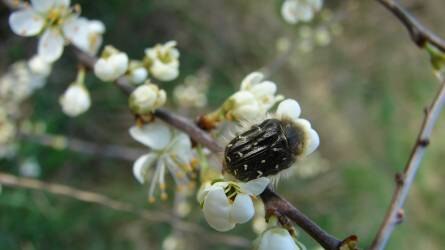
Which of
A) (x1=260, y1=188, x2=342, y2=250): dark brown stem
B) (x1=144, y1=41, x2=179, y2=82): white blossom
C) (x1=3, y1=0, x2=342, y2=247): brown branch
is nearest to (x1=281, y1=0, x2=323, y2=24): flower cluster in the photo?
(x1=144, y1=41, x2=179, y2=82): white blossom

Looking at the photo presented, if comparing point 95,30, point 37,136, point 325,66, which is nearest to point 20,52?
point 37,136

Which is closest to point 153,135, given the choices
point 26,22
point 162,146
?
point 162,146

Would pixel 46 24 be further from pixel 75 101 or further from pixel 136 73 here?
pixel 136 73

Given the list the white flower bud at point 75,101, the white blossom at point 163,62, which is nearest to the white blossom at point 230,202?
the white blossom at point 163,62

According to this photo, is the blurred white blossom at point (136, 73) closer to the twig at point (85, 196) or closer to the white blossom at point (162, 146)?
the white blossom at point (162, 146)

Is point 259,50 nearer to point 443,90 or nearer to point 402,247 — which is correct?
point 402,247

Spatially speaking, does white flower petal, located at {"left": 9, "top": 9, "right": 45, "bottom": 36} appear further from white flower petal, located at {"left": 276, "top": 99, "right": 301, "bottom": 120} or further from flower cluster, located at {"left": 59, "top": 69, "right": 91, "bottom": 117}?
white flower petal, located at {"left": 276, "top": 99, "right": 301, "bottom": 120}
